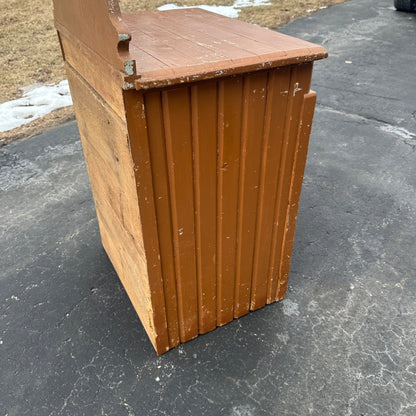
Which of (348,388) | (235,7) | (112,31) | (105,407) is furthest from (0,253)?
(235,7)

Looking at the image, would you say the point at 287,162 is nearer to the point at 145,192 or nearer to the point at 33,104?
the point at 145,192

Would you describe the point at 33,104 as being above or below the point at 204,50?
below

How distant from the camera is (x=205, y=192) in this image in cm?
188

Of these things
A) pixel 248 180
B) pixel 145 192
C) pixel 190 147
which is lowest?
pixel 248 180

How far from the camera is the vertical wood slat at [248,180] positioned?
1714mm

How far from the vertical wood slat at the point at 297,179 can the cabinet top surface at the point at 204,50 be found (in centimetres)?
26

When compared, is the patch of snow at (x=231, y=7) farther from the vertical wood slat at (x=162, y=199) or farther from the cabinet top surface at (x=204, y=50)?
the vertical wood slat at (x=162, y=199)

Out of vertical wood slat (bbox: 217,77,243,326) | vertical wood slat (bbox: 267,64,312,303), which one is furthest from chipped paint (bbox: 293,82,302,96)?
vertical wood slat (bbox: 217,77,243,326)

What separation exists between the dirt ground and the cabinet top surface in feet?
11.7

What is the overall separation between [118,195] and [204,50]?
0.88 metres

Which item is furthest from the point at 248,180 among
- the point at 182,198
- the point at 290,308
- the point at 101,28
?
the point at 290,308

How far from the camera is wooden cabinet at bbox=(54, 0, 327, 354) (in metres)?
1.52

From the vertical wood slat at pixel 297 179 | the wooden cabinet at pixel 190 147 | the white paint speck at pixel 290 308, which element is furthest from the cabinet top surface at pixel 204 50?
the white paint speck at pixel 290 308

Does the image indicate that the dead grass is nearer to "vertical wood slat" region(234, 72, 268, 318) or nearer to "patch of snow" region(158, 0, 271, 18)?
"vertical wood slat" region(234, 72, 268, 318)
